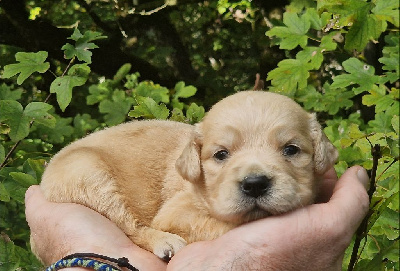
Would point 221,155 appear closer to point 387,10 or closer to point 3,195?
point 387,10

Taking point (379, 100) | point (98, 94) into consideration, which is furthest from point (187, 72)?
point (379, 100)

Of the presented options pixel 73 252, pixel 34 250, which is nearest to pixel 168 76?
pixel 34 250

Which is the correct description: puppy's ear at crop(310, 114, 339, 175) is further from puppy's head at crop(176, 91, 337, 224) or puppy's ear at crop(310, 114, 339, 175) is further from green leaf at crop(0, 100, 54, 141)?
green leaf at crop(0, 100, 54, 141)

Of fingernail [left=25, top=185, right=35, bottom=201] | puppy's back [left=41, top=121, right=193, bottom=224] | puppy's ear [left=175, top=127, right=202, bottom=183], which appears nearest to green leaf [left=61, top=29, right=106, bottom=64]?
puppy's back [left=41, top=121, right=193, bottom=224]

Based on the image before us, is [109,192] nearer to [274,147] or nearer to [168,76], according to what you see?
[274,147]

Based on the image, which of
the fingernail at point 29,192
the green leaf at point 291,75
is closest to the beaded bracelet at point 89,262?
the fingernail at point 29,192

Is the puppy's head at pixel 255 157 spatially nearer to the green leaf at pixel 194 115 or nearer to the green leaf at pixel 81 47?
the green leaf at pixel 194 115

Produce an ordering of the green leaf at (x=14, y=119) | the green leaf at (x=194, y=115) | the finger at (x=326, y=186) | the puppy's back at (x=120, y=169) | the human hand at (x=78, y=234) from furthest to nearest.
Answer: the green leaf at (x=194, y=115) → the green leaf at (x=14, y=119) → the puppy's back at (x=120, y=169) → the finger at (x=326, y=186) → the human hand at (x=78, y=234)
